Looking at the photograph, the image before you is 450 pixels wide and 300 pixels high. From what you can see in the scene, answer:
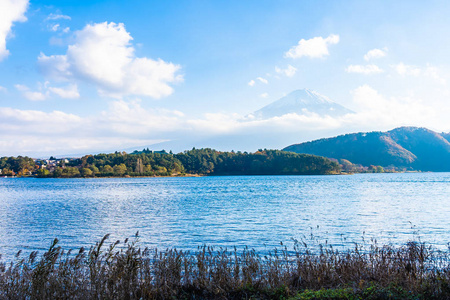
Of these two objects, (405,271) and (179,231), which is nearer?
(405,271)

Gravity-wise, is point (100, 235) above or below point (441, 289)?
below

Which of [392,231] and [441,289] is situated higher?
[441,289]

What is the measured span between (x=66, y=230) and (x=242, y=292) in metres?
21.9

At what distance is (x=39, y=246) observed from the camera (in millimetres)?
21391

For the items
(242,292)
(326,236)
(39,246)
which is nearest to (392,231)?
(326,236)

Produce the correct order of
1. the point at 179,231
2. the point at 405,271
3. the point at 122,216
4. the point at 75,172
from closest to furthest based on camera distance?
the point at 405,271, the point at 179,231, the point at 122,216, the point at 75,172

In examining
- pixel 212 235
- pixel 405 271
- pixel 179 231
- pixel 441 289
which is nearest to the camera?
pixel 441 289

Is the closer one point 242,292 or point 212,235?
point 242,292

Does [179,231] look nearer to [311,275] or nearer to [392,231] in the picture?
[392,231]

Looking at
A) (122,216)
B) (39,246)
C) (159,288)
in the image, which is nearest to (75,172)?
(122,216)

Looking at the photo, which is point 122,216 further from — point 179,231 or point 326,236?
point 326,236

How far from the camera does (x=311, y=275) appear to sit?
1038 centimetres

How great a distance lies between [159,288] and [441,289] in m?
6.83

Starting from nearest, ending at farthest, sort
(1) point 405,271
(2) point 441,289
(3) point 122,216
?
(2) point 441,289 → (1) point 405,271 → (3) point 122,216
